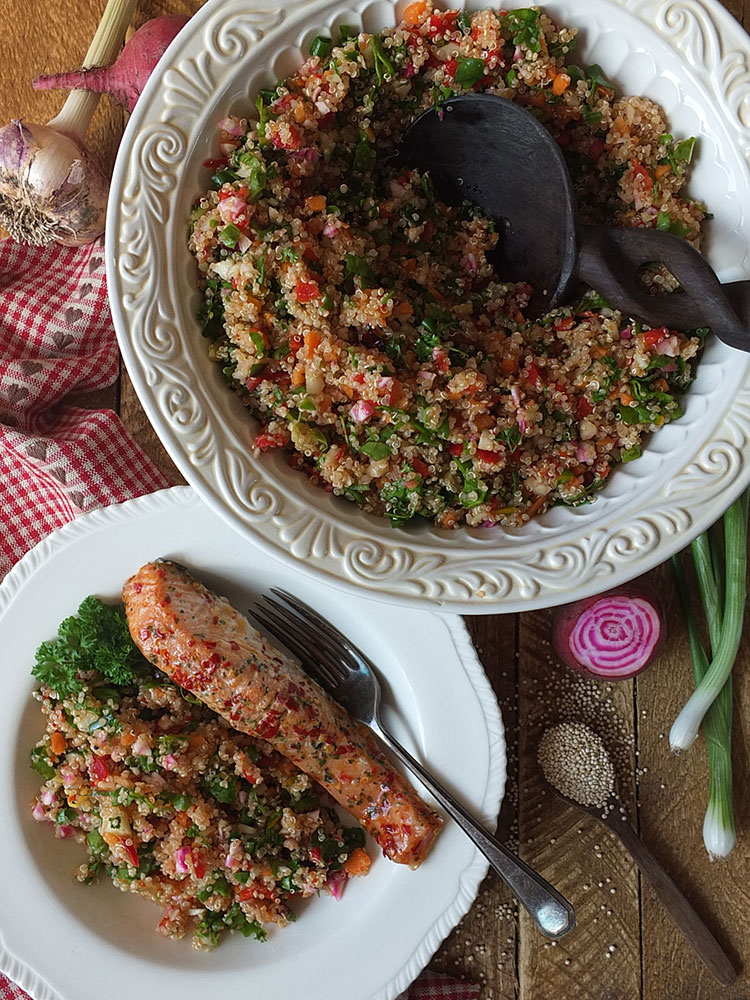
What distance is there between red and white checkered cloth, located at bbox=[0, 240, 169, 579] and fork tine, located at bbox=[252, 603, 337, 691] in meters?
0.44

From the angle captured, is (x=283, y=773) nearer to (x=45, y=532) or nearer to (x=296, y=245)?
(x=45, y=532)

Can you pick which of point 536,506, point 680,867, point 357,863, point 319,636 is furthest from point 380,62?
point 680,867

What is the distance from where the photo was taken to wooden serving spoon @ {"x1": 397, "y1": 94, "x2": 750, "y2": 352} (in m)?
1.54

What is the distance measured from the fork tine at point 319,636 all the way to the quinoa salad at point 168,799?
0.27 m

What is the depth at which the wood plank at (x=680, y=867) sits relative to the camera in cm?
228

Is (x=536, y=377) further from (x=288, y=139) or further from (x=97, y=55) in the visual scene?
(x=97, y=55)

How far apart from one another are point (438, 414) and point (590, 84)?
2.30 ft

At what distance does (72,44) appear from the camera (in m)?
2.26

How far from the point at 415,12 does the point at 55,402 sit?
4.20 ft

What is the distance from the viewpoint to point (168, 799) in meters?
2.08

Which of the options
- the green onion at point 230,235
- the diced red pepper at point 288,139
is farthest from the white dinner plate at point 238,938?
the diced red pepper at point 288,139

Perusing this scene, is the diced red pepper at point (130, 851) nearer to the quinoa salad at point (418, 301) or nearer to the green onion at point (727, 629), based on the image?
the quinoa salad at point (418, 301)

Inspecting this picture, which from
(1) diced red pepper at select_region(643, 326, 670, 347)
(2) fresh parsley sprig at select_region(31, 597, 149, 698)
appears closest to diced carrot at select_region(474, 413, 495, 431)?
(1) diced red pepper at select_region(643, 326, 670, 347)

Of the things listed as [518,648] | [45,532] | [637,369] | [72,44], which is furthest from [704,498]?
[72,44]
